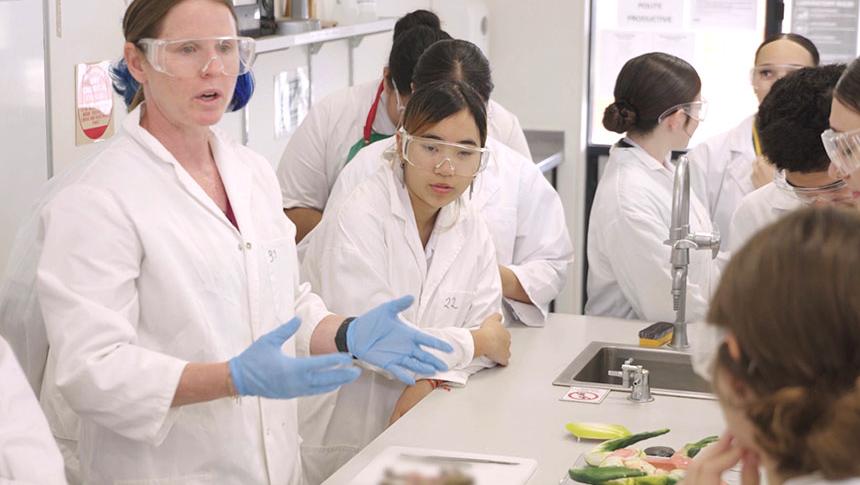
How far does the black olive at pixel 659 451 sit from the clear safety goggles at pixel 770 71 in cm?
205

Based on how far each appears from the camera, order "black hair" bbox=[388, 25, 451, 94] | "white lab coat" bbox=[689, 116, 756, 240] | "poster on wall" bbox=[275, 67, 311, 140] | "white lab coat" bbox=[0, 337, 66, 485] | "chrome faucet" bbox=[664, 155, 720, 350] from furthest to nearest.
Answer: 1. "poster on wall" bbox=[275, 67, 311, 140]
2. "white lab coat" bbox=[689, 116, 756, 240]
3. "black hair" bbox=[388, 25, 451, 94]
4. "chrome faucet" bbox=[664, 155, 720, 350]
5. "white lab coat" bbox=[0, 337, 66, 485]

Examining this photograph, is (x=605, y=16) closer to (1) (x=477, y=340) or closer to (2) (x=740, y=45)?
(2) (x=740, y=45)

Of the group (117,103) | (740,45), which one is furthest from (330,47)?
(740,45)

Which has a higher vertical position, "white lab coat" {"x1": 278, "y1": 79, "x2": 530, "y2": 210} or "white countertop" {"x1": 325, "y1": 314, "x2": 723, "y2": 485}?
"white lab coat" {"x1": 278, "y1": 79, "x2": 530, "y2": 210}

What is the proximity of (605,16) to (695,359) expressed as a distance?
4.62m

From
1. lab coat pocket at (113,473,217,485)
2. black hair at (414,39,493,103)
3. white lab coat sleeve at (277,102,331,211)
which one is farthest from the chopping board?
white lab coat sleeve at (277,102,331,211)

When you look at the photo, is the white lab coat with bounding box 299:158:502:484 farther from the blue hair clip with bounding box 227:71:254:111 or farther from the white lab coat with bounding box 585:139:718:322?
the white lab coat with bounding box 585:139:718:322

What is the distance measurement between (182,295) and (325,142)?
1.68 metres

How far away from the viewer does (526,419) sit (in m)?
2.37

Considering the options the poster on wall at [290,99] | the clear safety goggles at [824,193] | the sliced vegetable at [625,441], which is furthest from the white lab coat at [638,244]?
the poster on wall at [290,99]

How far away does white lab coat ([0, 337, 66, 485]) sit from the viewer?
5.57 ft

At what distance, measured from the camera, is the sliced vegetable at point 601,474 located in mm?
1968

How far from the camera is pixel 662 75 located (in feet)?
10.6

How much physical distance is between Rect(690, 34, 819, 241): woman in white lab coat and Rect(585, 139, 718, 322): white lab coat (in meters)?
0.55
